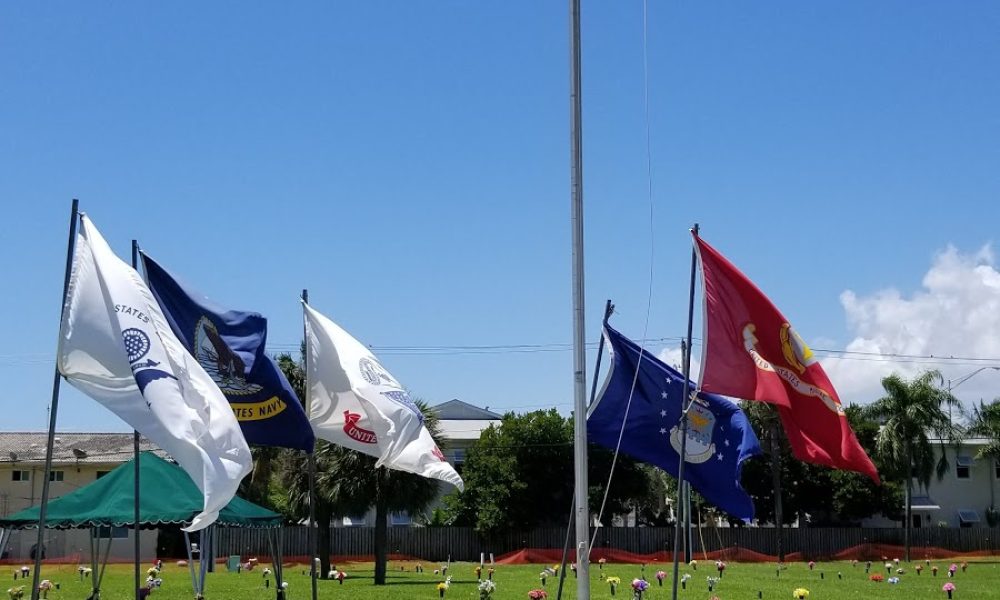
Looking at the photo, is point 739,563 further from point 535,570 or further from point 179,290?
point 179,290

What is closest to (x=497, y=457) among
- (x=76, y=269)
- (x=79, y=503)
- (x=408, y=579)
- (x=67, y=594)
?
(x=408, y=579)

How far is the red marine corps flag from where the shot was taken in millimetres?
14516

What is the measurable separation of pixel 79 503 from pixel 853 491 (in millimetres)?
54334

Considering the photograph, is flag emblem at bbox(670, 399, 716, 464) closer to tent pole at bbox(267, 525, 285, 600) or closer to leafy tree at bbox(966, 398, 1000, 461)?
tent pole at bbox(267, 525, 285, 600)

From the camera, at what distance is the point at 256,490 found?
59.3 meters

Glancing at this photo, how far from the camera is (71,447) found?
66875mm

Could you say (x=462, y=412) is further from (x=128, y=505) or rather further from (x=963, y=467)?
(x=128, y=505)

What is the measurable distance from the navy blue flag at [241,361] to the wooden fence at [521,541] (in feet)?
142

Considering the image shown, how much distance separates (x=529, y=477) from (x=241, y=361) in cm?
4728

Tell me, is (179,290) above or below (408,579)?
above

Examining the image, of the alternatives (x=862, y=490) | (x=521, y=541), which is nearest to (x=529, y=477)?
(x=521, y=541)

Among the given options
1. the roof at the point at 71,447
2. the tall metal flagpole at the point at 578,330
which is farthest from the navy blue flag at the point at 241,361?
the roof at the point at 71,447

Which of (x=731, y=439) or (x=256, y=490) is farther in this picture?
(x=256, y=490)

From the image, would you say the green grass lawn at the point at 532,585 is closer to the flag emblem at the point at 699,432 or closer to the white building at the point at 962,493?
the flag emblem at the point at 699,432
